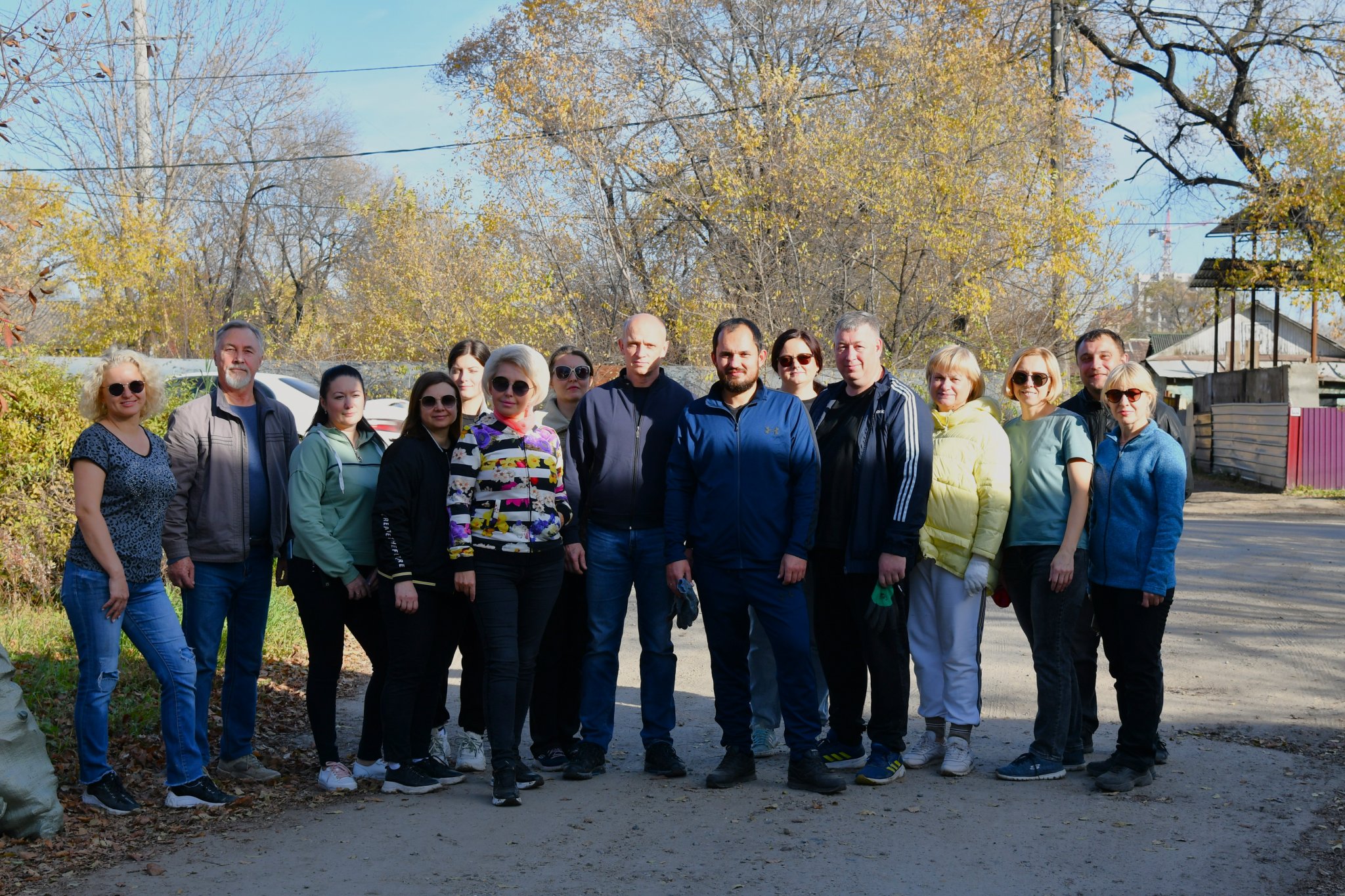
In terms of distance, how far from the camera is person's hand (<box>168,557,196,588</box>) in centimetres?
502

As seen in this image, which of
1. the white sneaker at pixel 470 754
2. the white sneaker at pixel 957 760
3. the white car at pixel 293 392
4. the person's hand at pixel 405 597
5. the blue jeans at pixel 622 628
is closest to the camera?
the person's hand at pixel 405 597

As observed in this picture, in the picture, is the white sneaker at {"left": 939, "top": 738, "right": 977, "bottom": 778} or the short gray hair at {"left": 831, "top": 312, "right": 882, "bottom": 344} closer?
the white sneaker at {"left": 939, "top": 738, "right": 977, "bottom": 778}

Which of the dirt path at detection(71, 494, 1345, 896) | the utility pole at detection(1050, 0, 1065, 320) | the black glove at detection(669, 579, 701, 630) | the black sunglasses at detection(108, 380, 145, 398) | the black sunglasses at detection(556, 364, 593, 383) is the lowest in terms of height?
the dirt path at detection(71, 494, 1345, 896)

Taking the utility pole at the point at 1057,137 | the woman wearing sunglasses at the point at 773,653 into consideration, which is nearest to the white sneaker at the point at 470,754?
the woman wearing sunglasses at the point at 773,653

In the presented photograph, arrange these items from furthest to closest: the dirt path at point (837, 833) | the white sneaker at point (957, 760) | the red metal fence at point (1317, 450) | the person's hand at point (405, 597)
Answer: the red metal fence at point (1317, 450) < the white sneaker at point (957, 760) < the person's hand at point (405, 597) < the dirt path at point (837, 833)

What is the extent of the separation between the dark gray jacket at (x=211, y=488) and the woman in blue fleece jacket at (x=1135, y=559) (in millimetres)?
3806

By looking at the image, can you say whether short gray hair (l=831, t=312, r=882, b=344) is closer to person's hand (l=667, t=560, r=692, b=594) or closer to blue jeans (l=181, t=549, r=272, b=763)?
person's hand (l=667, t=560, r=692, b=594)

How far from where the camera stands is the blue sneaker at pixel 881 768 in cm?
518

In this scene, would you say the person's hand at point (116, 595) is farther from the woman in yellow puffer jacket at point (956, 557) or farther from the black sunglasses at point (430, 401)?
the woman in yellow puffer jacket at point (956, 557)

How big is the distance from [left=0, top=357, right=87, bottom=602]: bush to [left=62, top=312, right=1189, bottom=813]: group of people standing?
432cm

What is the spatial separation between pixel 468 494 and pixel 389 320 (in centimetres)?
1809

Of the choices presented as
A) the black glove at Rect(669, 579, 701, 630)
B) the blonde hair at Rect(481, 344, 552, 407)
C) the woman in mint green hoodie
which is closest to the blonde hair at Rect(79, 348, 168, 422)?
the woman in mint green hoodie

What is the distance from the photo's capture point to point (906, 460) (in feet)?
16.9

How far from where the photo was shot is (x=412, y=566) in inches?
199
